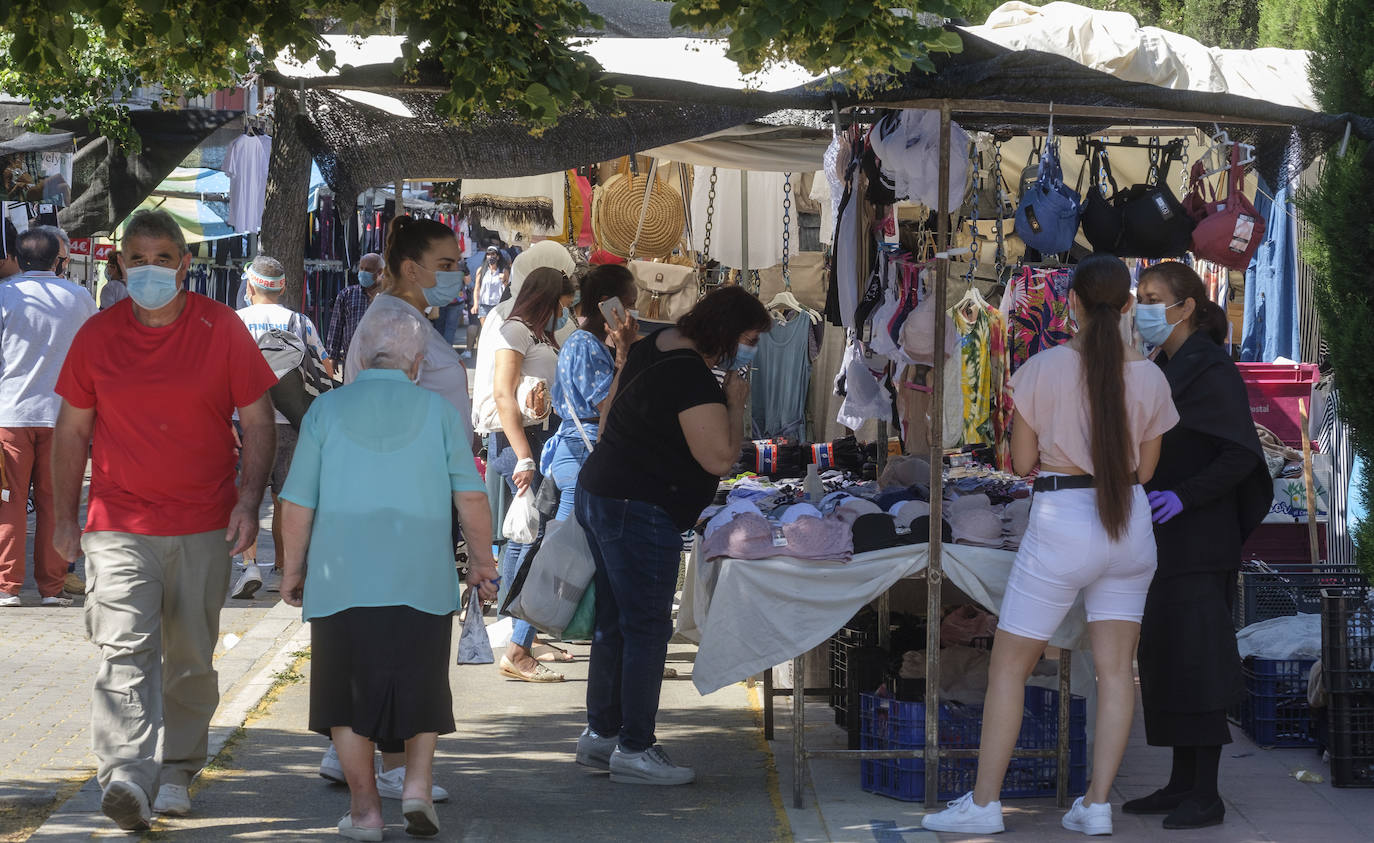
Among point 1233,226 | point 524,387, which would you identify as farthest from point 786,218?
point 1233,226

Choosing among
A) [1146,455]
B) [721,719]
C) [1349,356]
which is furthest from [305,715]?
[1349,356]

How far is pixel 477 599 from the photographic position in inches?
230

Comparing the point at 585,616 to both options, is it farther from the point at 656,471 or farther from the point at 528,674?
the point at 528,674

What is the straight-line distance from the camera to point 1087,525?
4.95 metres

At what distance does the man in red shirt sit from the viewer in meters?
4.93

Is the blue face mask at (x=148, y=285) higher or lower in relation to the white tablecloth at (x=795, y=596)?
higher

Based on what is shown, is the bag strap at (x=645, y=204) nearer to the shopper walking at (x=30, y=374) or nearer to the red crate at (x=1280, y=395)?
the shopper walking at (x=30, y=374)

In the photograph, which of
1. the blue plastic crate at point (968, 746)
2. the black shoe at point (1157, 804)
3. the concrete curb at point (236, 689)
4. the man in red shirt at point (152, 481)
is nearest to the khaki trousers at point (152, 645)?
the man in red shirt at point (152, 481)

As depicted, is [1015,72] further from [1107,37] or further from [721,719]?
[1107,37]

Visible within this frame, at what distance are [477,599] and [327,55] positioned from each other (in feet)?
6.94

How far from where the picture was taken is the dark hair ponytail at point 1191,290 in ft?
18.2

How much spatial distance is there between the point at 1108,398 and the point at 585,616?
232 centimetres

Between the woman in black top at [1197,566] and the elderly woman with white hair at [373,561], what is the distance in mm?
2529

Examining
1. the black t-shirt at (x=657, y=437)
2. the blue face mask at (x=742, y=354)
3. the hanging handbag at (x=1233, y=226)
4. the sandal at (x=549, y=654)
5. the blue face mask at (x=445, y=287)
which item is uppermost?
the hanging handbag at (x=1233, y=226)
